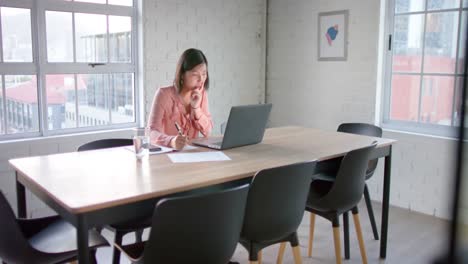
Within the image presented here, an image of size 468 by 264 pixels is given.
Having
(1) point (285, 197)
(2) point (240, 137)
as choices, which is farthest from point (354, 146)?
(1) point (285, 197)

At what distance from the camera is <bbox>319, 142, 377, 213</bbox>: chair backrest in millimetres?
2402

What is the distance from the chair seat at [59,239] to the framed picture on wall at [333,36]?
311 centimetres

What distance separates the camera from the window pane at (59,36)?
12.0ft

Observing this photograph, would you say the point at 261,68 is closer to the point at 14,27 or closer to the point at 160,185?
the point at 14,27

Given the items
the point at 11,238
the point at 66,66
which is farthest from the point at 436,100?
the point at 11,238

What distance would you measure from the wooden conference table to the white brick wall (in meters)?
1.83

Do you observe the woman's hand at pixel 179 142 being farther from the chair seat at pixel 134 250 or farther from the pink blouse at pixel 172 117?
the chair seat at pixel 134 250

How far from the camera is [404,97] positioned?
4051 mm

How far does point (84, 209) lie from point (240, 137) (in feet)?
3.95

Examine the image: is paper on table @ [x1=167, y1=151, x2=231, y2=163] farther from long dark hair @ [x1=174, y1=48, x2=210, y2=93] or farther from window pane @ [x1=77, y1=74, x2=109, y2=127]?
window pane @ [x1=77, y1=74, x2=109, y2=127]

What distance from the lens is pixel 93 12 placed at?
3844 millimetres

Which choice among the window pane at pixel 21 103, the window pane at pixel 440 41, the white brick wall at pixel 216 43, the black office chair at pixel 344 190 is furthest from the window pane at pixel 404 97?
the window pane at pixel 21 103

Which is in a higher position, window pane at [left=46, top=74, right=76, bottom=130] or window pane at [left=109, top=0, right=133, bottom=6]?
window pane at [left=109, top=0, right=133, bottom=6]

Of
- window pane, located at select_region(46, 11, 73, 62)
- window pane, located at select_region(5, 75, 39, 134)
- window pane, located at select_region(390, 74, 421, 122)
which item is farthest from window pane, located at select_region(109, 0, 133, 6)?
window pane, located at select_region(390, 74, 421, 122)
